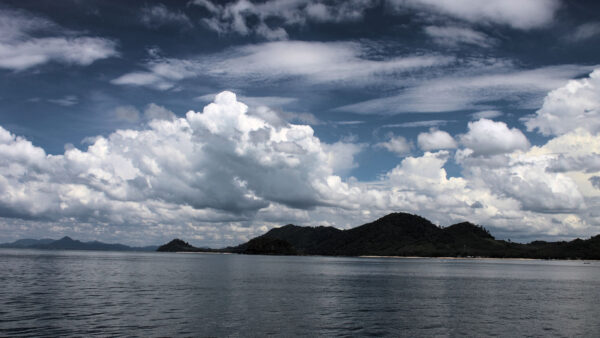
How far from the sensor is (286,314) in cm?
6825

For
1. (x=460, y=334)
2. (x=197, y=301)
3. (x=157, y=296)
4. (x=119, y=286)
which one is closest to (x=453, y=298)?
(x=460, y=334)

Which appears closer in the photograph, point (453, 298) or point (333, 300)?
point (333, 300)

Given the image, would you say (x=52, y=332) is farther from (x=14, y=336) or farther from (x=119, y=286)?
(x=119, y=286)

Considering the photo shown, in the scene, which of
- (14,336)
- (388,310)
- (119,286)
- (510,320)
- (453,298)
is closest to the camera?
(14,336)

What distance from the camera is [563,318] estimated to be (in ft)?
232

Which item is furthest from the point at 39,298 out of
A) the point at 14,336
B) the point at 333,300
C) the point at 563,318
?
the point at 563,318

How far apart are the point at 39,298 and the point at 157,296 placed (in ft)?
67.2

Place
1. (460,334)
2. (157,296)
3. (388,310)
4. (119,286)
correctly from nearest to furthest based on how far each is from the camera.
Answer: (460,334) → (388,310) → (157,296) → (119,286)

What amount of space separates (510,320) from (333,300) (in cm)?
3367

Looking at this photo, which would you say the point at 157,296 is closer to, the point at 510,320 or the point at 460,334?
the point at 460,334

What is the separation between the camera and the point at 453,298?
96.1 m

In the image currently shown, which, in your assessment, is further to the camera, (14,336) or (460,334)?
(460,334)

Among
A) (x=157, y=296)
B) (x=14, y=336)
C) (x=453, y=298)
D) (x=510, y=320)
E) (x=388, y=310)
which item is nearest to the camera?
(x=14, y=336)

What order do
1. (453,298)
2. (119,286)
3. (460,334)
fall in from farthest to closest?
1. (119,286)
2. (453,298)
3. (460,334)
